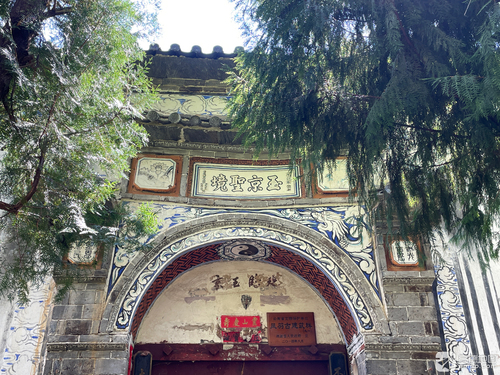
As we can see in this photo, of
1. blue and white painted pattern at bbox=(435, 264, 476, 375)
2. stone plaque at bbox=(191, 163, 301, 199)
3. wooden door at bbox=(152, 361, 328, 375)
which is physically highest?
stone plaque at bbox=(191, 163, 301, 199)

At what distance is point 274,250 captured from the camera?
20.7 ft

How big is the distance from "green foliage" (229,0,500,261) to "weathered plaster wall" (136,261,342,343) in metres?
3.14

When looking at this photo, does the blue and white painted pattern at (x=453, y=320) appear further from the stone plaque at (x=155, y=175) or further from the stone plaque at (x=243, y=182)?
the stone plaque at (x=155, y=175)

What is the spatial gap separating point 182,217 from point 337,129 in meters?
2.84

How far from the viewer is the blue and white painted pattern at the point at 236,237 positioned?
552 cm

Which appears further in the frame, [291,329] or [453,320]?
[291,329]

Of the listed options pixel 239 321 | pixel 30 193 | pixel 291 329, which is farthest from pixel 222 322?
pixel 30 193

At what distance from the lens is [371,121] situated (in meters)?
3.23

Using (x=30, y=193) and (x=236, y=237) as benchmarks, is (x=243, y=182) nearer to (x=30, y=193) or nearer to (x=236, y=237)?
(x=236, y=237)

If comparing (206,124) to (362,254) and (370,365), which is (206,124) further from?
(370,365)

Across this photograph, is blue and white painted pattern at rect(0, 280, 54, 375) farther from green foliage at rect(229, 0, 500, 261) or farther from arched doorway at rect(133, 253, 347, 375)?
green foliage at rect(229, 0, 500, 261)

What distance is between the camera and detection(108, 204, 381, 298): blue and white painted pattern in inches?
227

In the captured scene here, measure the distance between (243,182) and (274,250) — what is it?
0.96m

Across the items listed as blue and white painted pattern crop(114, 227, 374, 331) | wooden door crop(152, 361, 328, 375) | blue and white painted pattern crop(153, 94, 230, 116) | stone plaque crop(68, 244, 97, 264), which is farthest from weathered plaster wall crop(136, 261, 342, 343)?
blue and white painted pattern crop(153, 94, 230, 116)
